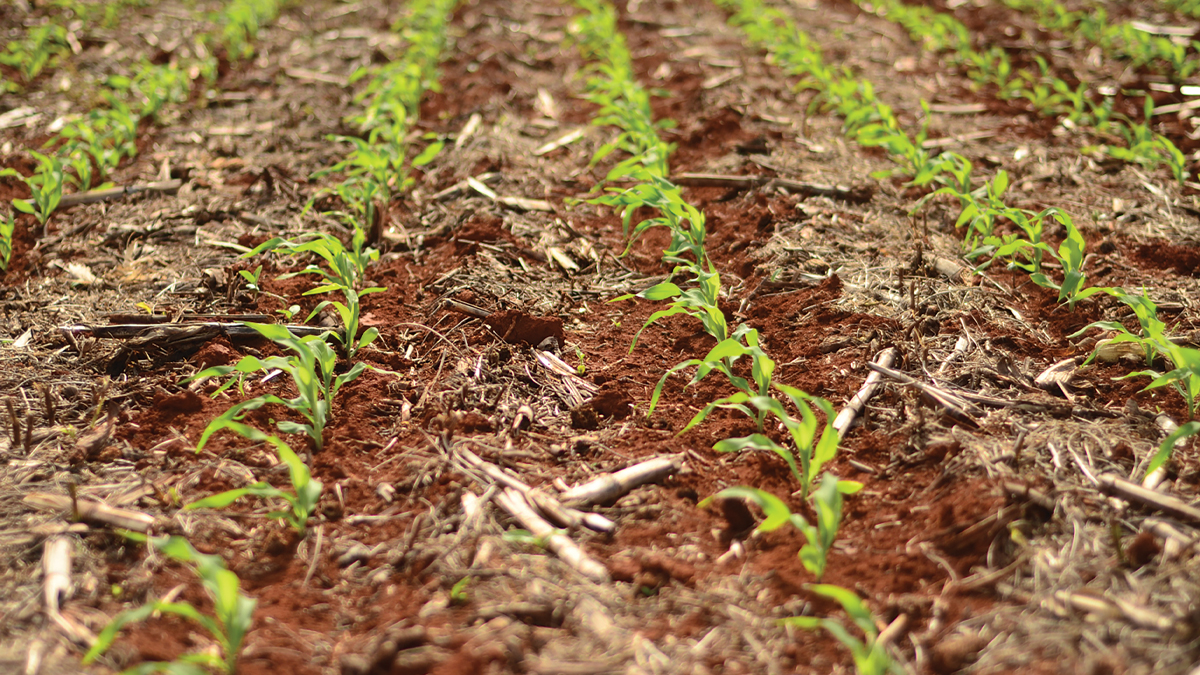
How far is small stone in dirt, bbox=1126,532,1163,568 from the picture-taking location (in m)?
1.66

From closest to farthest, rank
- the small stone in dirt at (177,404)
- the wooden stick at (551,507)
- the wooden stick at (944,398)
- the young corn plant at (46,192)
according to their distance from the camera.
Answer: the wooden stick at (551,507), the wooden stick at (944,398), the small stone in dirt at (177,404), the young corn plant at (46,192)

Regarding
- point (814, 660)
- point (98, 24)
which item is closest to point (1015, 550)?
point (814, 660)

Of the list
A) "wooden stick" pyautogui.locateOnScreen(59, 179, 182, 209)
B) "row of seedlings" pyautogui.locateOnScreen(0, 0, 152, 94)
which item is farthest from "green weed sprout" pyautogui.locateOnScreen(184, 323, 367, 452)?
"row of seedlings" pyautogui.locateOnScreen(0, 0, 152, 94)

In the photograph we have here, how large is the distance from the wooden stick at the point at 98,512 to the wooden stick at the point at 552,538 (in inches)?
33.0

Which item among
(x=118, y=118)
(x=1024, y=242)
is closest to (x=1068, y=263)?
(x=1024, y=242)

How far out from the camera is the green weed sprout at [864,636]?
1398 mm

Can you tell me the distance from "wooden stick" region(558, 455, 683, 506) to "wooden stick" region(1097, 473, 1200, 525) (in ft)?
3.36

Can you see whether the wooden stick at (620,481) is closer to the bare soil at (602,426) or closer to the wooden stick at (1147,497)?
the bare soil at (602,426)

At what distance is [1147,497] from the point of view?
1.80 m

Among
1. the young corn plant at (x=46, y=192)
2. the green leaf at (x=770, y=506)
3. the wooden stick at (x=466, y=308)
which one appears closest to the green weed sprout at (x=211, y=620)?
the green leaf at (x=770, y=506)

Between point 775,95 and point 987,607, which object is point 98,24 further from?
point 987,607

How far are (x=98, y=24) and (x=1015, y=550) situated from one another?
847cm

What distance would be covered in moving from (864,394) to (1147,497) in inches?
28.9

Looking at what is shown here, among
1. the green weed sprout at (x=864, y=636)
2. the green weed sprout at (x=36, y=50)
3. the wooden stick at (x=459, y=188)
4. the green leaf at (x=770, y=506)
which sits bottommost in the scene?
the green weed sprout at (x=864, y=636)
